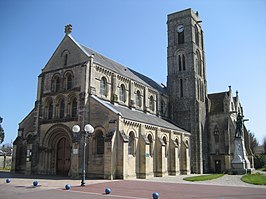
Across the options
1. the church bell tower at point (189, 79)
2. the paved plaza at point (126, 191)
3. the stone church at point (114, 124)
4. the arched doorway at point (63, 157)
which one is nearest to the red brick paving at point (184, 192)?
the paved plaza at point (126, 191)

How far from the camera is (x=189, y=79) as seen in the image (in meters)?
53.1

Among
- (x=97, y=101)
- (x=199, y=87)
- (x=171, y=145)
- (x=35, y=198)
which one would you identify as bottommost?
(x=35, y=198)

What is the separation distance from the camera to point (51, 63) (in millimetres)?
38281

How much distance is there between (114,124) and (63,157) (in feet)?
32.2

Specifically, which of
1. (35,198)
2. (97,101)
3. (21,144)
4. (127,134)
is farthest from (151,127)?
(35,198)

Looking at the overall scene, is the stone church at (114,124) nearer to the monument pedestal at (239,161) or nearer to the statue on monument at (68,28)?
the statue on monument at (68,28)

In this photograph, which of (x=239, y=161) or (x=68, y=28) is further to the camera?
(x=239, y=161)

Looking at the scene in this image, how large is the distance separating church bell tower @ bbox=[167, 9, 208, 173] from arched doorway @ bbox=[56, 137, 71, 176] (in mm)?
23179

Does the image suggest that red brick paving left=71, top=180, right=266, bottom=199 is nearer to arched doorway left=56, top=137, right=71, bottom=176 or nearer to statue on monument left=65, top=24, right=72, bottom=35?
arched doorway left=56, top=137, right=71, bottom=176

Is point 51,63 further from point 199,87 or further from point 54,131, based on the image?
point 199,87

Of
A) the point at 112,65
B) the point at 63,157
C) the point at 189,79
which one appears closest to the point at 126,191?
the point at 63,157

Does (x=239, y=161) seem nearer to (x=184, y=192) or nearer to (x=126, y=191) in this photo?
(x=184, y=192)

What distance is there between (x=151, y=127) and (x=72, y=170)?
39.9 ft

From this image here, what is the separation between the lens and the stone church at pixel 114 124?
31047 mm
